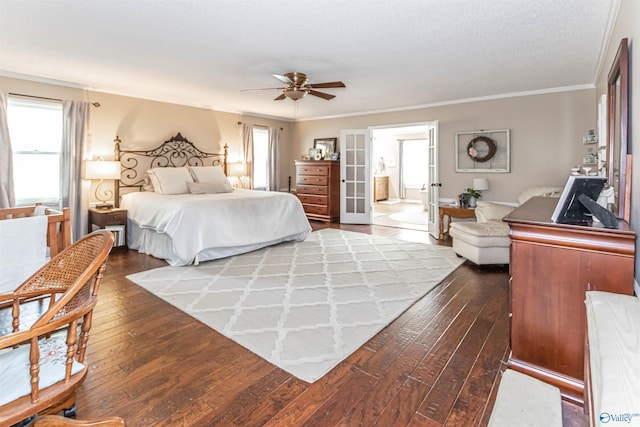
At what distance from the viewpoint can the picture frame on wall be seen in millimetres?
5637

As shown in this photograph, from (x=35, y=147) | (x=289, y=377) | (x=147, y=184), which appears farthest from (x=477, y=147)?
(x=35, y=147)

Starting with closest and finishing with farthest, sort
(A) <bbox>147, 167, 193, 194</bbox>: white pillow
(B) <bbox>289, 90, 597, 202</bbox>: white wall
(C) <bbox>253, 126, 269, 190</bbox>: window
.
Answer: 1. (B) <bbox>289, 90, 597, 202</bbox>: white wall
2. (A) <bbox>147, 167, 193, 194</bbox>: white pillow
3. (C) <bbox>253, 126, 269, 190</bbox>: window

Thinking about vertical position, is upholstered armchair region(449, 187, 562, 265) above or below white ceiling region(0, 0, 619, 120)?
below

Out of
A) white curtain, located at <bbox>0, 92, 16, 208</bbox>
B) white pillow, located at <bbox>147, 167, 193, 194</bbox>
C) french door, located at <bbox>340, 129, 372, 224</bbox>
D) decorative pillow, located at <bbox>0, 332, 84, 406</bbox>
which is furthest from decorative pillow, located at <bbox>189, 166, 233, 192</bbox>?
decorative pillow, located at <bbox>0, 332, 84, 406</bbox>

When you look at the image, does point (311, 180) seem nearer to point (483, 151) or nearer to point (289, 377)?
point (483, 151)

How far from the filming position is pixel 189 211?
13.5 feet

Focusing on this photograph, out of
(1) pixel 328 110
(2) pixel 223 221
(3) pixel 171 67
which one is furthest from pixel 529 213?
(1) pixel 328 110

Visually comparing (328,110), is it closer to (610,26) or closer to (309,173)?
(309,173)

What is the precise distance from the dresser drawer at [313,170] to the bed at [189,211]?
2.23 meters

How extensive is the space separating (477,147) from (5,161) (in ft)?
22.9

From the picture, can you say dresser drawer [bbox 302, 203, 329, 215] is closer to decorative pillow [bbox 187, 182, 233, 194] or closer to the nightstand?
decorative pillow [bbox 187, 182, 233, 194]

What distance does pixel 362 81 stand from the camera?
15.3 feet

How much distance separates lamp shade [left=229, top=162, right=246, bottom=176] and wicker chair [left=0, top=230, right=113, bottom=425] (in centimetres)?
543

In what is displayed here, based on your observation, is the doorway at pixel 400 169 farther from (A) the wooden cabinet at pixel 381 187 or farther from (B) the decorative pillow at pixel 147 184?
(B) the decorative pillow at pixel 147 184
